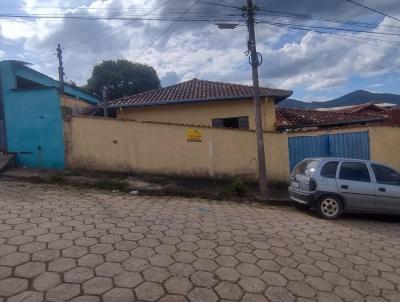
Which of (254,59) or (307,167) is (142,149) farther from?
(307,167)

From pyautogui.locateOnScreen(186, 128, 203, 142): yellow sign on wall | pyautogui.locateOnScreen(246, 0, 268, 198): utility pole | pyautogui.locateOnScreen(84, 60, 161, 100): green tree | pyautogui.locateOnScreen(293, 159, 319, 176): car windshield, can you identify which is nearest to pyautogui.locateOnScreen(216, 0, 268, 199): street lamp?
pyautogui.locateOnScreen(246, 0, 268, 198): utility pole

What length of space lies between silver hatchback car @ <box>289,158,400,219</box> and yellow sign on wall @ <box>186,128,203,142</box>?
14.0ft

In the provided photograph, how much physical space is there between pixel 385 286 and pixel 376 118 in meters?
14.3

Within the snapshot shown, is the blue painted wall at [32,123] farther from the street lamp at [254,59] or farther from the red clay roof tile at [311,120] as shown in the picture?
the red clay roof tile at [311,120]

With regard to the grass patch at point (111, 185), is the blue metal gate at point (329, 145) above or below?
above

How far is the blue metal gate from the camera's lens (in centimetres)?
1222

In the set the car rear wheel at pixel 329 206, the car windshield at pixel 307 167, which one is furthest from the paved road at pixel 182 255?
the car windshield at pixel 307 167

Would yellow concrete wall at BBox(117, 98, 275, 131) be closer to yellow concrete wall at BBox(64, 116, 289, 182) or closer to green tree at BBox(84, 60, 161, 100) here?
yellow concrete wall at BBox(64, 116, 289, 182)

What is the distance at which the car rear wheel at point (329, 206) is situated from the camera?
8.36 meters

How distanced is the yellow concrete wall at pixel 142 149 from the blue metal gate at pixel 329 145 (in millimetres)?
2338

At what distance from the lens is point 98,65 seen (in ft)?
113

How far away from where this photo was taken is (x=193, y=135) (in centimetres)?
1181

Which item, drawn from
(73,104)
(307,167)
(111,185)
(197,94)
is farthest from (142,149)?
(307,167)

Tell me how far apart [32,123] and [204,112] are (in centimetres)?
692
